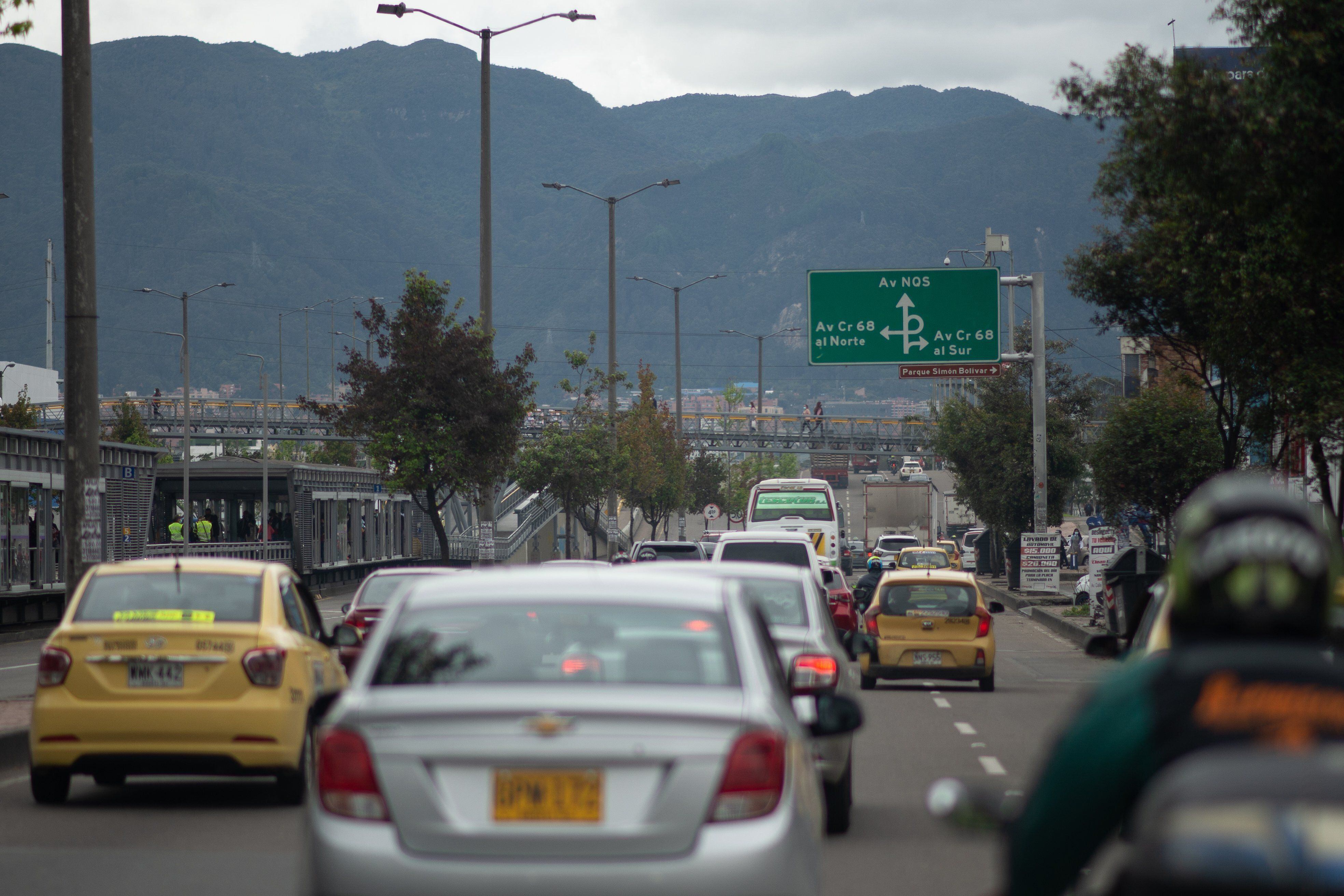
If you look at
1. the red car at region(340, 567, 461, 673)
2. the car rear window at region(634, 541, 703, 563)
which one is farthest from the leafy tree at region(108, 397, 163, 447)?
the red car at region(340, 567, 461, 673)

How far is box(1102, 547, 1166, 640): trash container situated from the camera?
2553cm

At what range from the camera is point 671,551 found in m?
35.2

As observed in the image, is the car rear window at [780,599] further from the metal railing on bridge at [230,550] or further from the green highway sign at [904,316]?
the metal railing on bridge at [230,550]

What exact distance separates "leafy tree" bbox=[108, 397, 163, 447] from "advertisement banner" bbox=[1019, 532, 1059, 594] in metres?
Answer: 54.5

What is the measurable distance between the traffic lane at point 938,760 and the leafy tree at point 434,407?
564 inches

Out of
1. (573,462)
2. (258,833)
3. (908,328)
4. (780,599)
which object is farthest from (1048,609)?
(258,833)

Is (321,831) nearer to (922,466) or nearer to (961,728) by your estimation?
(961,728)

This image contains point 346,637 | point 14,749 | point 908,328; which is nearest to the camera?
point 346,637

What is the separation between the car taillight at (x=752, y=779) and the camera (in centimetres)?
504

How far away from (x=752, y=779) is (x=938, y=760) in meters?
8.81

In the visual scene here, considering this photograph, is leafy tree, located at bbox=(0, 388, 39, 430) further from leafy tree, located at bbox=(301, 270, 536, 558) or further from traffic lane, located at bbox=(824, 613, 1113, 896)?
traffic lane, located at bbox=(824, 613, 1113, 896)

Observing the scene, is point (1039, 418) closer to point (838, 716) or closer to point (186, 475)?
point (186, 475)

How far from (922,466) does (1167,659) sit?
133312 millimetres

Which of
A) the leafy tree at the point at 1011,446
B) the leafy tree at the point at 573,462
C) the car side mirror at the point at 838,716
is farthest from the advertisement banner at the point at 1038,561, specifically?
the car side mirror at the point at 838,716
